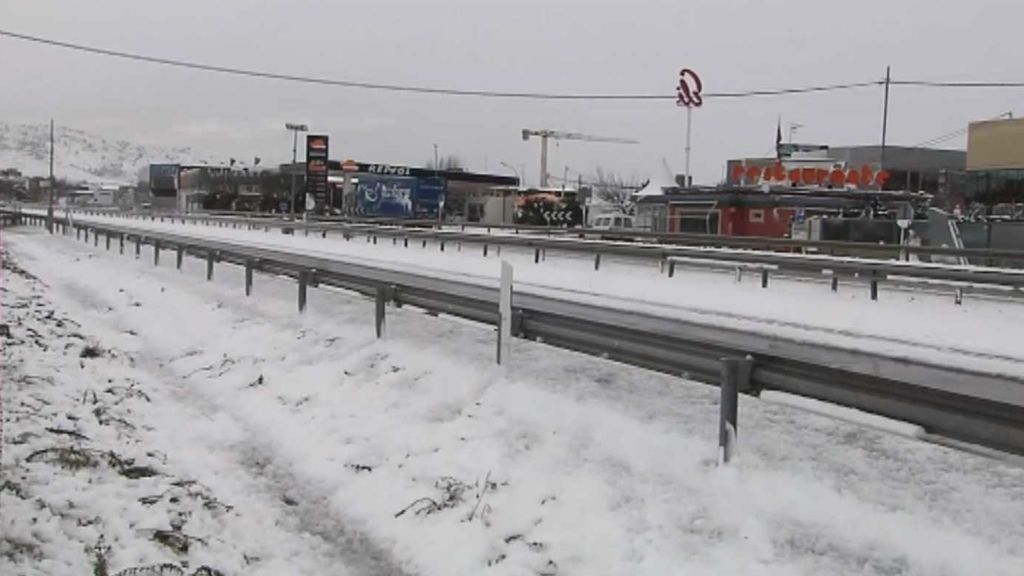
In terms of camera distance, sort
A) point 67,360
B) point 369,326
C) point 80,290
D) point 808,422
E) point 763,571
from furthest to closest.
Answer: point 80,290, point 369,326, point 67,360, point 808,422, point 763,571

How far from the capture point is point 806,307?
1761 centimetres

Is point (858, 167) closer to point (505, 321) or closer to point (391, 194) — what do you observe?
point (391, 194)

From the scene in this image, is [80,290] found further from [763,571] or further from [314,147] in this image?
[314,147]

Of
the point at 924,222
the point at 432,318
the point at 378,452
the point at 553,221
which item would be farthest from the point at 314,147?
the point at 378,452

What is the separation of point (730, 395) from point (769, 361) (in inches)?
14.1

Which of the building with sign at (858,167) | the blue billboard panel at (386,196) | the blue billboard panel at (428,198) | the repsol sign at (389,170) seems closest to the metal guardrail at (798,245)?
the building with sign at (858,167)

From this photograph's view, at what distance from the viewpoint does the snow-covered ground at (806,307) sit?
11.1 meters

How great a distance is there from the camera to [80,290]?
19719mm

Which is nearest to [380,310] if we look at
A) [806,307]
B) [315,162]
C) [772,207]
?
[806,307]

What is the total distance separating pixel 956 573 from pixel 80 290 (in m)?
18.9

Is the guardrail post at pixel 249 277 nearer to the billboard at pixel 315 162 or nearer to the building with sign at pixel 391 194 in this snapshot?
the billboard at pixel 315 162

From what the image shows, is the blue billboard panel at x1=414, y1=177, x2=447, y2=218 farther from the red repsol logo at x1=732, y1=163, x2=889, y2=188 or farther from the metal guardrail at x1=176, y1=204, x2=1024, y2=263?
the red repsol logo at x1=732, y1=163, x2=889, y2=188

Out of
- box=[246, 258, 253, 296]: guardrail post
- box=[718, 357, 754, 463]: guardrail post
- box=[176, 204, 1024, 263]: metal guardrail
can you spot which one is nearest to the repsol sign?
box=[176, 204, 1024, 263]: metal guardrail

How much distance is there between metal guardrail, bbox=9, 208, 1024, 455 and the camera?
5078 mm
